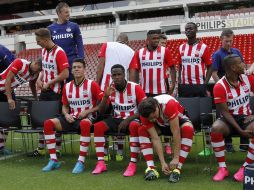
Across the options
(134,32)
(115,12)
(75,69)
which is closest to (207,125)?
(75,69)

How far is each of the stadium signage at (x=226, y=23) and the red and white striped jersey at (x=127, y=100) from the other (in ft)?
55.0

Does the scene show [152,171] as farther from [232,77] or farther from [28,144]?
[28,144]

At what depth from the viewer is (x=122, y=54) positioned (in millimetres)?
5574

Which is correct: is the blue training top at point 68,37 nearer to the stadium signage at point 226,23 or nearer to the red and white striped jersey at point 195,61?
the red and white striped jersey at point 195,61

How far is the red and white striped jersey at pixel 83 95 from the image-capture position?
16.8ft

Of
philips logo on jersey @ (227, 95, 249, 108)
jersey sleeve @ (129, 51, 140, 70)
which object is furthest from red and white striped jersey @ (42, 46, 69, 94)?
philips logo on jersey @ (227, 95, 249, 108)

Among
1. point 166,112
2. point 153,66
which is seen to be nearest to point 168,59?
point 153,66

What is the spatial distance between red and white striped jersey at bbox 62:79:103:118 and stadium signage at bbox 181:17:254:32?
16.6 metres

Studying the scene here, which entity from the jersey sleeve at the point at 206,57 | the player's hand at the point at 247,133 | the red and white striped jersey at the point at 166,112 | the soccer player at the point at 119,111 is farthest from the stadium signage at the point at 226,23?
the player's hand at the point at 247,133

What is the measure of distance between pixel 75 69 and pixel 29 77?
4.06ft

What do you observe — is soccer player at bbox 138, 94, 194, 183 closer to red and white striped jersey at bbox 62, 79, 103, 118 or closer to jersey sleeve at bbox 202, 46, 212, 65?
red and white striped jersey at bbox 62, 79, 103, 118


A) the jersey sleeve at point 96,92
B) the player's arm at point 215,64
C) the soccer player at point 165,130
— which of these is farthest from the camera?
the player's arm at point 215,64

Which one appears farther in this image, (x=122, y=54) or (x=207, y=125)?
(x=122, y=54)

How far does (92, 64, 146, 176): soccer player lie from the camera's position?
181 inches
